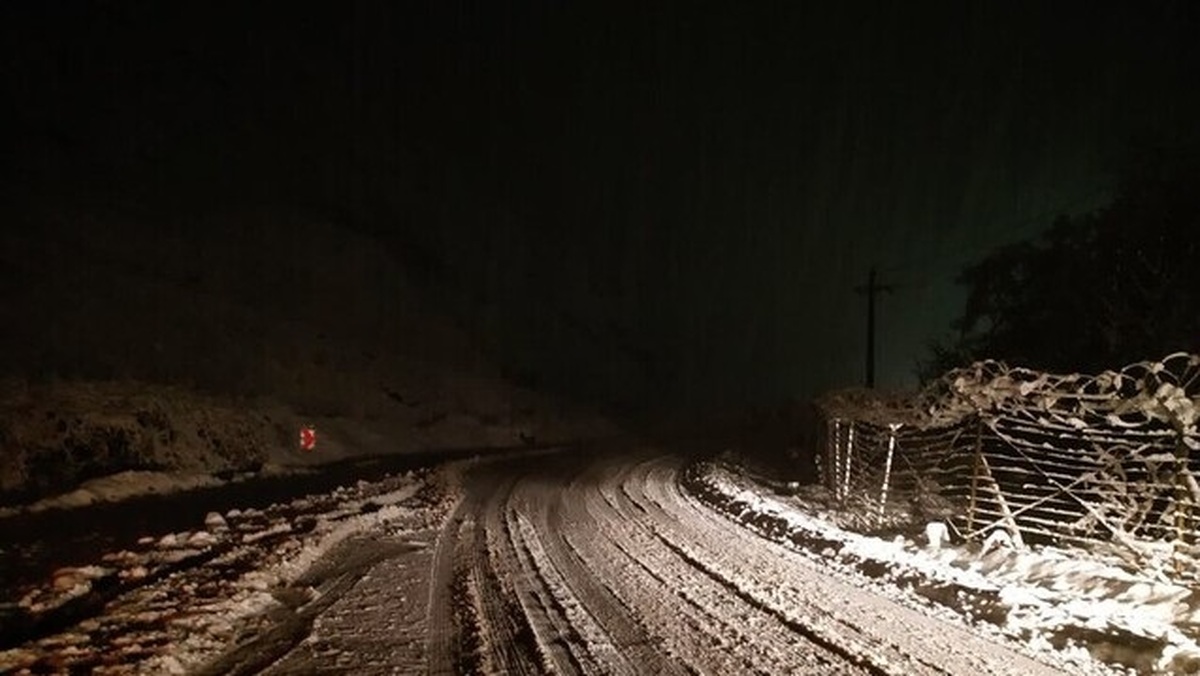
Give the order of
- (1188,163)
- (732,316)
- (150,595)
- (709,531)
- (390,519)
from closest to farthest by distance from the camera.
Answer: (150,595), (709,531), (390,519), (1188,163), (732,316)

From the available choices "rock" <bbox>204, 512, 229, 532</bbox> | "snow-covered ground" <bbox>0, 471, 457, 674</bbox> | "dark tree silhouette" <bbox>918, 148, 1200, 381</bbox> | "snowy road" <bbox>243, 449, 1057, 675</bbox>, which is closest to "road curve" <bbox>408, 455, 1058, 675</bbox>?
"snowy road" <bbox>243, 449, 1057, 675</bbox>

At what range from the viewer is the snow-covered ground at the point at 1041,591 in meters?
6.34

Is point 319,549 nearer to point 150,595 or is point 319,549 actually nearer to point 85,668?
point 150,595

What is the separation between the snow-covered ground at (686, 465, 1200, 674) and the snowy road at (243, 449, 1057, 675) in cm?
59

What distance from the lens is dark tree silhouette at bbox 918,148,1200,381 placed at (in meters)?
16.5

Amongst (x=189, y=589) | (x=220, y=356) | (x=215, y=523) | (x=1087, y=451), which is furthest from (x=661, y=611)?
(x=220, y=356)

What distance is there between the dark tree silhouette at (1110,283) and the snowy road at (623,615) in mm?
11426

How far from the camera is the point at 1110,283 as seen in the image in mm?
18547

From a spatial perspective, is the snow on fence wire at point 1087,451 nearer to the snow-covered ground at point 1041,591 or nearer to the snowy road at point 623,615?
the snow-covered ground at point 1041,591

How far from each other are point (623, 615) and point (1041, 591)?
4.37 meters

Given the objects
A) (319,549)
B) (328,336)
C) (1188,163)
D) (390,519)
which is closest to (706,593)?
(319,549)

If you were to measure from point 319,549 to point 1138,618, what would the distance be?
8909 mm

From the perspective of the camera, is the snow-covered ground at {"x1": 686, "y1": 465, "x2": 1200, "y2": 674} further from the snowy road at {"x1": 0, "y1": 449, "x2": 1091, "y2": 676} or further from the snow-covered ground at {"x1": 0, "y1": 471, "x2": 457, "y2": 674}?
the snow-covered ground at {"x1": 0, "y1": 471, "x2": 457, "y2": 674}

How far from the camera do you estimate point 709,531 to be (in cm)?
1157
